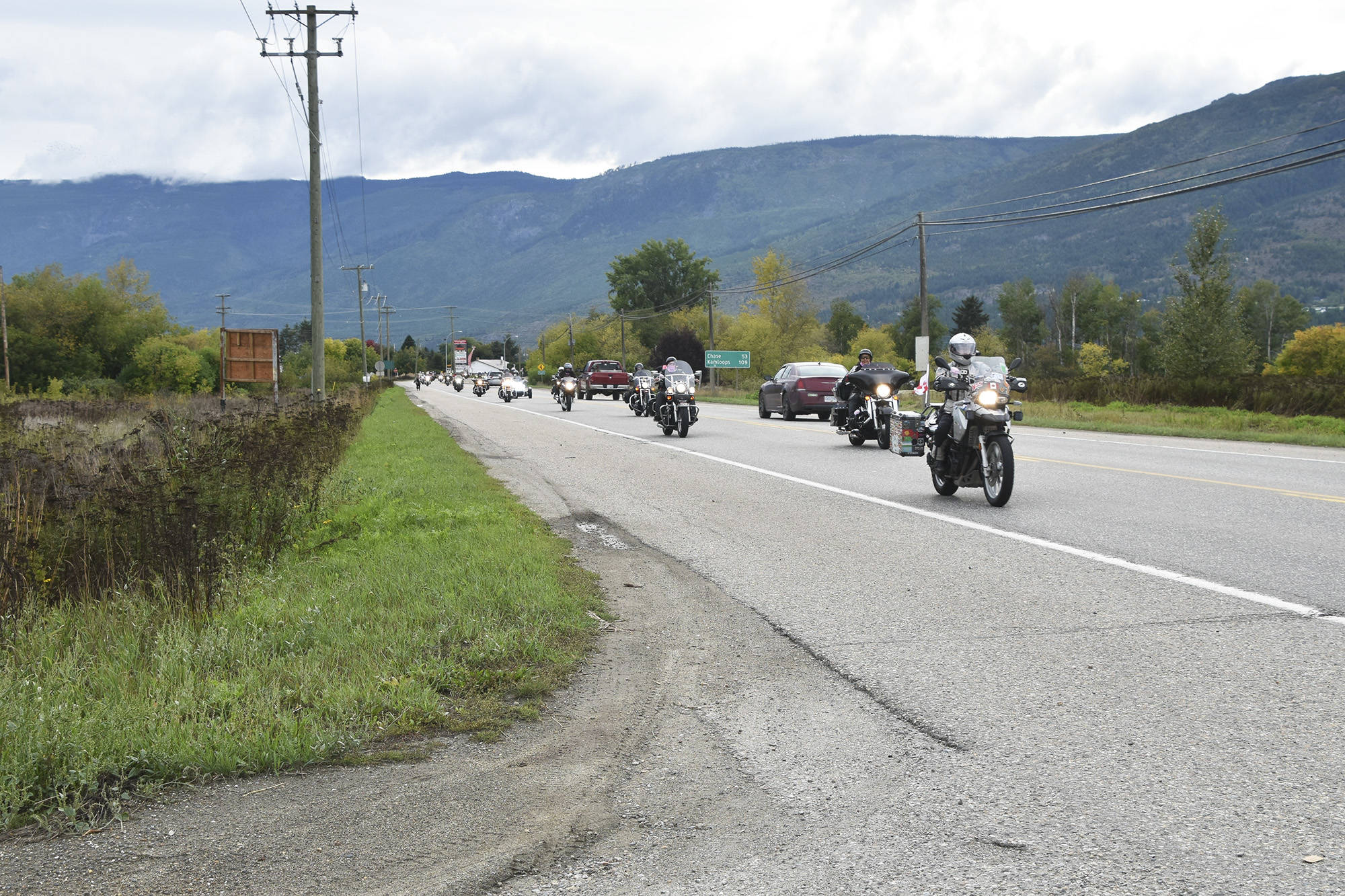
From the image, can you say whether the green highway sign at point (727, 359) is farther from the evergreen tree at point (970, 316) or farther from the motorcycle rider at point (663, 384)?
the evergreen tree at point (970, 316)

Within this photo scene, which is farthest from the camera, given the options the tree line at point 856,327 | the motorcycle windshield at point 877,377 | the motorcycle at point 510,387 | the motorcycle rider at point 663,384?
the tree line at point 856,327

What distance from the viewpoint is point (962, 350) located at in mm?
12023

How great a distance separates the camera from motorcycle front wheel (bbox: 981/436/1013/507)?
11.5 meters

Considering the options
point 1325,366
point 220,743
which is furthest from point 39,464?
point 1325,366

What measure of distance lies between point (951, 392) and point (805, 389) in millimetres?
18380

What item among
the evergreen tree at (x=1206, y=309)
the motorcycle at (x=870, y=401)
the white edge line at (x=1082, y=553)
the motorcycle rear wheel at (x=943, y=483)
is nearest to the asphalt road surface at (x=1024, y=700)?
the white edge line at (x=1082, y=553)

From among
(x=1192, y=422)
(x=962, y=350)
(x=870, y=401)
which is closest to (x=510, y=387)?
(x=1192, y=422)

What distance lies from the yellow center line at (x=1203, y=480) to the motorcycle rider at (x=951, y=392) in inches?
133

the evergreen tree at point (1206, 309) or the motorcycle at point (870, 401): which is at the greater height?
the evergreen tree at point (1206, 309)

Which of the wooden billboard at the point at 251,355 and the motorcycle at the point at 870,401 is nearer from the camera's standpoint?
the motorcycle at the point at 870,401

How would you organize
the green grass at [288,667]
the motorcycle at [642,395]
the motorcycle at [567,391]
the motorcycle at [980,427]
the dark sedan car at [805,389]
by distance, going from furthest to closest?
the motorcycle at [567,391] < the motorcycle at [642,395] < the dark sedan car at [805,389] < the motorcycle at [980,427] < the green grass at [288,667]

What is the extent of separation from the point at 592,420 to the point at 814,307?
67684 millimetres

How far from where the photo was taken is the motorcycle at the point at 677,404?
24125 millimetres

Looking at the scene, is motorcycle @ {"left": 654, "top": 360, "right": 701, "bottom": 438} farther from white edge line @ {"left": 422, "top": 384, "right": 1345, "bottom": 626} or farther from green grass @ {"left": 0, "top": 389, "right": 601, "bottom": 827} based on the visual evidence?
green grass @ {"left": 0, "top": 389, "right": 601, "bottom": 827}
